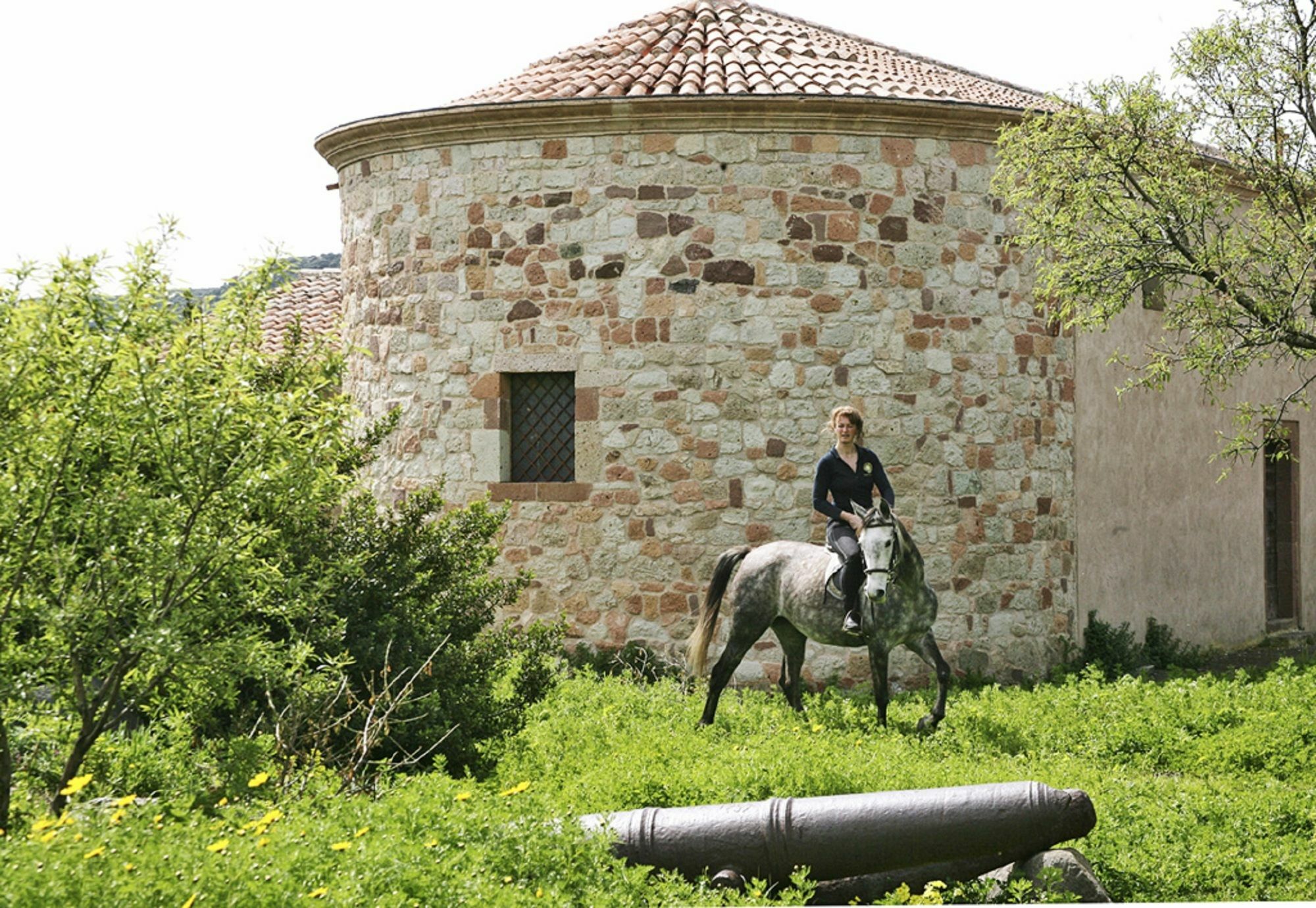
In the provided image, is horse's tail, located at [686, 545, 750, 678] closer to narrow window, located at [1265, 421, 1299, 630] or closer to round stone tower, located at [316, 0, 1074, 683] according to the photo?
round stone tower, located at [316, 0, 1074, 683]

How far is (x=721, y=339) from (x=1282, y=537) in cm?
885

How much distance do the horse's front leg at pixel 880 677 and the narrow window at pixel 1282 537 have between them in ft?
30.1

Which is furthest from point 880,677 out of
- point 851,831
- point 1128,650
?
point 1128,650

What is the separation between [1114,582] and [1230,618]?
271 cm

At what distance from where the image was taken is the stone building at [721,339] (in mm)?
11672

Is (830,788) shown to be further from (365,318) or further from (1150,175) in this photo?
(365,318)

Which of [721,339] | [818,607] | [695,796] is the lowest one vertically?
[695,796]

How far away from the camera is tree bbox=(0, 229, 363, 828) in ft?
18.7

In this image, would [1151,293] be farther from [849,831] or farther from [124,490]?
[124,490]

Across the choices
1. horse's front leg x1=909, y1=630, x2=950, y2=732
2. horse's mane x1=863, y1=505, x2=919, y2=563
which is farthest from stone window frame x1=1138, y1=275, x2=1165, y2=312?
horse's mane x1=863, y1=505, x2=919, y2=563

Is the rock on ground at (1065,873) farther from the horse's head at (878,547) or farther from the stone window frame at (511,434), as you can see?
the stone window frame at (511,434)

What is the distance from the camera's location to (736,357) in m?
11.7

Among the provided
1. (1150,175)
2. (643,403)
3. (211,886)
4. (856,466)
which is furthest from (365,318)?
(211,886)

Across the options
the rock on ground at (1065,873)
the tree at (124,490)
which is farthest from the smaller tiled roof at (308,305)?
the rock on ground at (1065,873)
